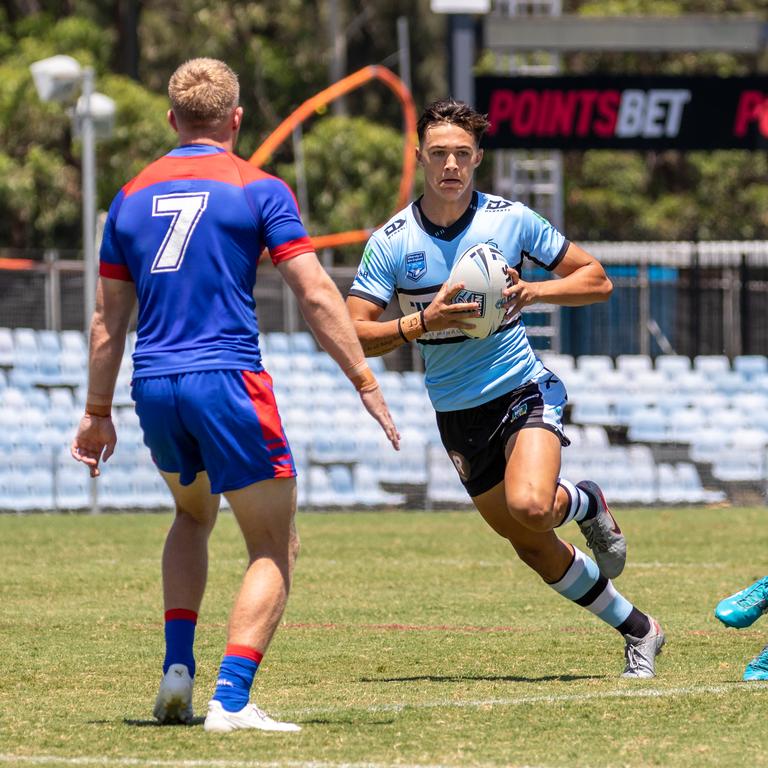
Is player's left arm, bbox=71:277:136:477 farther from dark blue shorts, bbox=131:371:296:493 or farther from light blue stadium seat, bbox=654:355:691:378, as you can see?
light blue stadium seat, bbox=654:355:691:378

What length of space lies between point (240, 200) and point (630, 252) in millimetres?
21772

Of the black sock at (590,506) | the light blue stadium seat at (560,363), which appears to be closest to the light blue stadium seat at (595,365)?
the light blue stadium seat at (560,363)

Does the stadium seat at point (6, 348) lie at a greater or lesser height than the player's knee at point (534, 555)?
lesser

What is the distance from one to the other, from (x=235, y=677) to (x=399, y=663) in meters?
2.21

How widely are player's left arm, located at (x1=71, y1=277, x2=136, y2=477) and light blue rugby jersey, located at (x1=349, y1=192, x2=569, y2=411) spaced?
5.16ft

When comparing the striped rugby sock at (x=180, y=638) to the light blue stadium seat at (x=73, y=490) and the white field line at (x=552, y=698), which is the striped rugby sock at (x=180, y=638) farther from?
the light blue stadium seat at (x=73, y=490)

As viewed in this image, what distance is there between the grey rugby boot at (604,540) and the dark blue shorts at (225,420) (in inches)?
82.3

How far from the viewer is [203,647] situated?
26.1 ft

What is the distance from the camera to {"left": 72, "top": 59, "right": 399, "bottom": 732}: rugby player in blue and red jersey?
5.33m

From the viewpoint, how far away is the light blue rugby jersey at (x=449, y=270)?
6.96m

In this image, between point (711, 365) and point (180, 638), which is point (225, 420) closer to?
point (180, 638)

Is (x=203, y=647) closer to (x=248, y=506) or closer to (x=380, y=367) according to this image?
(x=248, y=506)

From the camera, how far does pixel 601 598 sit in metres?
7.00

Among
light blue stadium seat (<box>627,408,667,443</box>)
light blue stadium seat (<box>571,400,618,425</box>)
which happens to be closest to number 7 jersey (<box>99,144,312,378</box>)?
light blue stadium seat (<box>627,408,667,443</box>)
